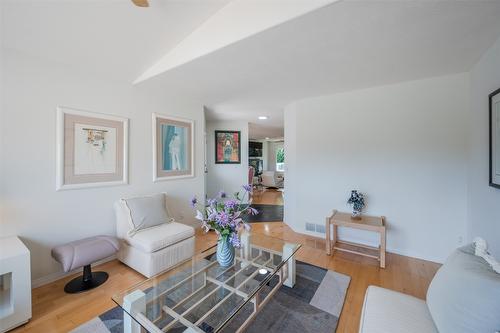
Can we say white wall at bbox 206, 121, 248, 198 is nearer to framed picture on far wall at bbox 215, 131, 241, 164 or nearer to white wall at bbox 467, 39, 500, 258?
framed picture on far wall at bbox 215, 131, 241, 164

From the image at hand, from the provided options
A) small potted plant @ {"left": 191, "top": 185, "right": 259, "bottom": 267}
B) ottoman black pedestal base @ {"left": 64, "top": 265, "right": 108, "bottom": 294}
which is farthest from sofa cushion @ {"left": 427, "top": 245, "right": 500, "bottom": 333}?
ottoman black pedestal base @ {"left": 64, "top": 265, "right": 108, "bottom": 294}

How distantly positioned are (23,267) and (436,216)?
4.04 m

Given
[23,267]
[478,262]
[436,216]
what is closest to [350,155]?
[436,216]

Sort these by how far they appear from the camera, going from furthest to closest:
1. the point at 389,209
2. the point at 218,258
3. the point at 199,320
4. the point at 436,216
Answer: the point at 389,209 → the point at 436,216 → the point at 218,258 → the point at 199,320

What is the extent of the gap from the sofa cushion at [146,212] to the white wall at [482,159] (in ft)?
10.4

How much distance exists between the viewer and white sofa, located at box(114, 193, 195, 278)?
2.09m

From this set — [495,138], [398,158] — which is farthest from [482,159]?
[398,158]

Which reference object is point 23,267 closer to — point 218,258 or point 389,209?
point 218,258

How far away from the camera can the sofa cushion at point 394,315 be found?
103cm

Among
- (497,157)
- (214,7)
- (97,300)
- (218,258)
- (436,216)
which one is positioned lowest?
(97,300)

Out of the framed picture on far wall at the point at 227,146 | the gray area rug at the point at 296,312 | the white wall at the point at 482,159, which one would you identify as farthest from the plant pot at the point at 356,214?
the framed picture on far wall at the point at 227,146

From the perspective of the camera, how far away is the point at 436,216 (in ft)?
8.00

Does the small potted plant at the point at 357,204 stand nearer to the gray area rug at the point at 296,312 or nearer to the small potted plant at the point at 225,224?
the gray area rug at the point at 296,312

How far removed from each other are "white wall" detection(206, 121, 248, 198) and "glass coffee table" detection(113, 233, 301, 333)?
11.1 ft
